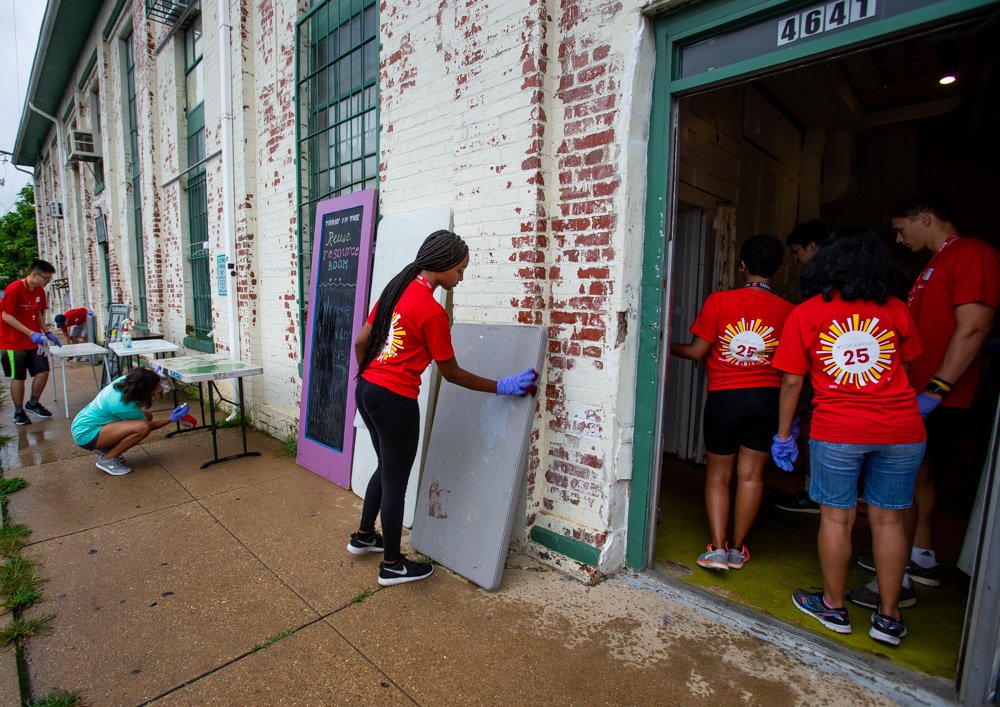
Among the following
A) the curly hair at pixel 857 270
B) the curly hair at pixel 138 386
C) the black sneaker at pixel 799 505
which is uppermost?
the curly hair at pixel 857 270

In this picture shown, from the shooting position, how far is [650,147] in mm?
2771

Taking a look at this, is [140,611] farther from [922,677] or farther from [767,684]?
[922,677]

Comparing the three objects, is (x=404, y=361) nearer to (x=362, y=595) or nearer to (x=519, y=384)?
(x=519, y=384)

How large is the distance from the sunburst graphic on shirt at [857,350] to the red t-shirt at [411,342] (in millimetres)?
1751

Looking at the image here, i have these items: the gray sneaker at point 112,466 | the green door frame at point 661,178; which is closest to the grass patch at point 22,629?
the gray sneaker at point 112,466

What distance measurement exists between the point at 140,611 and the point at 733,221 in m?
5.22

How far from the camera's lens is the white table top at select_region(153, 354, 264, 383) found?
4453 millimetres

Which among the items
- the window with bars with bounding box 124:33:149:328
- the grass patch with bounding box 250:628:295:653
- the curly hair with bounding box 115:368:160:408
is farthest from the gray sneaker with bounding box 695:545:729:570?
the window with bars with bounding box 124:33:149:328

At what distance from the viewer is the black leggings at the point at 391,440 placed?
2.73 m

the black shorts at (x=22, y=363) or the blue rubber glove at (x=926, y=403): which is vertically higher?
the blue rubber glove at (x=926, y=403)

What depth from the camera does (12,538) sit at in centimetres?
338

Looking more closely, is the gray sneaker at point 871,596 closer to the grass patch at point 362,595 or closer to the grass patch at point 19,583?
the grass patch at point 362,595

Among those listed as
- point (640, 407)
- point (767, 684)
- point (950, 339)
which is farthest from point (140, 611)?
point (950, 339)

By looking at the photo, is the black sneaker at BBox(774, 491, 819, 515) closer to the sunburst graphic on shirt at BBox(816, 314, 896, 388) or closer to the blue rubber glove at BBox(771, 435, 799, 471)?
the blue rubber glove at BBox(771, 435, 799, 471)
